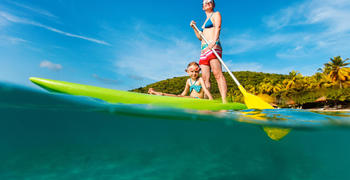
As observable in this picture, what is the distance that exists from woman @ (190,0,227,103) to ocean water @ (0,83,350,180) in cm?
93

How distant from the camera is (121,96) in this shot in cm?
456

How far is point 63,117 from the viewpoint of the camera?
637 cm

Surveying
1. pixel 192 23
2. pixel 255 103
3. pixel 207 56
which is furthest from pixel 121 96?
pixel 255 103

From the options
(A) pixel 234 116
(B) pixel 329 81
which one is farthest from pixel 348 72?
(A) pixel 234 116

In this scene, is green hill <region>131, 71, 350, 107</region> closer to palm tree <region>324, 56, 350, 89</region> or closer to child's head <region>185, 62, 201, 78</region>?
palm tree <region>324, 56, 350, 89</region>

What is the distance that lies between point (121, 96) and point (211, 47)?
106 inches

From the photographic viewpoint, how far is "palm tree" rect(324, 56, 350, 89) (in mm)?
35438

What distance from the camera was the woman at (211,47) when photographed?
529 cm

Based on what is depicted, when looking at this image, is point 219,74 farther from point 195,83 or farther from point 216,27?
point 216,27

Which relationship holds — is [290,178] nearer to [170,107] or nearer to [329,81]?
[170,107]

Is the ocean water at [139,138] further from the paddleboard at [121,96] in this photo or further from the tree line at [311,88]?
the tree line at [311,88]

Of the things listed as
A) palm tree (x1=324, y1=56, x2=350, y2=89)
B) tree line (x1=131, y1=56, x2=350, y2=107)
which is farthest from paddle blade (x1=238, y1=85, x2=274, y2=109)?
palm tree (x1=324, y1=56, x2=350, y2=89)

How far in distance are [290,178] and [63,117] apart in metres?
8.51

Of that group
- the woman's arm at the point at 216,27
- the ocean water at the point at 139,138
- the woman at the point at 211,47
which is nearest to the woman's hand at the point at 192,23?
the woman at the point at 211,47
